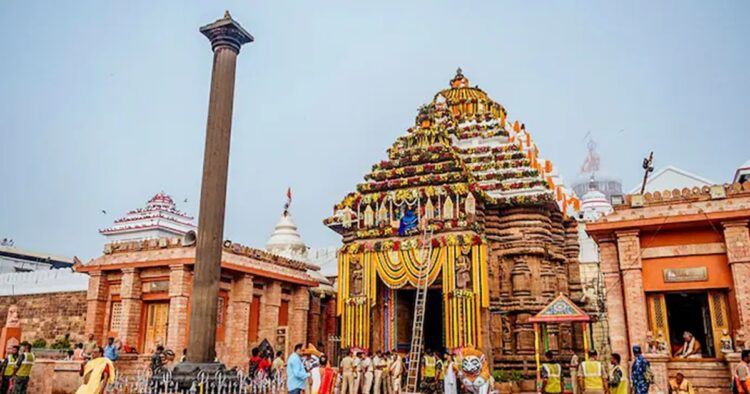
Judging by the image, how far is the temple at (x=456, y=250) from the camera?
19719 millimetres

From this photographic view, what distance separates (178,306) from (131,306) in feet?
6.68

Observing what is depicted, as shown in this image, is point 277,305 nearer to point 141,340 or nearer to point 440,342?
point 141,340

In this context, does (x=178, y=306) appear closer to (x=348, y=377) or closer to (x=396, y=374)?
(x=348, y=377)

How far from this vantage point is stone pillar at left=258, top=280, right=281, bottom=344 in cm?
2119

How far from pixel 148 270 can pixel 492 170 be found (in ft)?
42.3

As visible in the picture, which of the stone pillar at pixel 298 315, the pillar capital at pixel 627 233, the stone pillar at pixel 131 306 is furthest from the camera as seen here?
the stone pillar at pixel 298 315

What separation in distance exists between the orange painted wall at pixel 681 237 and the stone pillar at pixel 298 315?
12.9 m

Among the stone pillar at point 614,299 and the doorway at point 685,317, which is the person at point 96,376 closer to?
the stone pillar at point 614,299

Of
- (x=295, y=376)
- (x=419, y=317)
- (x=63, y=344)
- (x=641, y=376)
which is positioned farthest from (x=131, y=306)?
(x=641, y=376)

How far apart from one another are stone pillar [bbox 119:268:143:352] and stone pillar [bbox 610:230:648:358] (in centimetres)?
1375

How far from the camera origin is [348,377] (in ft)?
54.1

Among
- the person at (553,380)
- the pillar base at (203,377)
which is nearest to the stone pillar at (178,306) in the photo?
the pillar base at (203,377)

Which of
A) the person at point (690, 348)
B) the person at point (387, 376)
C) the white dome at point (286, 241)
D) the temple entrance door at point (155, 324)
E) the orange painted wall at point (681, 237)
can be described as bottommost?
the person at point (387, 376)

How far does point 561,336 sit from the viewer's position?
2077cm
